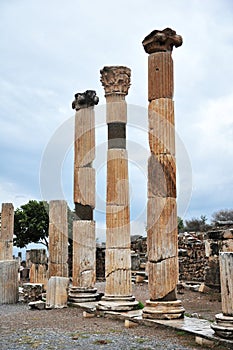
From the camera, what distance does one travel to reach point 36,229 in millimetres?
39000

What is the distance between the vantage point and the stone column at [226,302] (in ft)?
24.7

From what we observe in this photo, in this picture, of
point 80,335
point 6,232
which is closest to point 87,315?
point 80,335

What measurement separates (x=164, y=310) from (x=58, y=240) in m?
6.43

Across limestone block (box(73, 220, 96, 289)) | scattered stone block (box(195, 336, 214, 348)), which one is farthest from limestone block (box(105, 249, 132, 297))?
scattered stone block (box(195, 336, 214, 348))

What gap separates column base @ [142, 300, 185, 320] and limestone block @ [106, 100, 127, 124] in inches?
→ 191

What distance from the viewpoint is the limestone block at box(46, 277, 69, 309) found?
13.2 m

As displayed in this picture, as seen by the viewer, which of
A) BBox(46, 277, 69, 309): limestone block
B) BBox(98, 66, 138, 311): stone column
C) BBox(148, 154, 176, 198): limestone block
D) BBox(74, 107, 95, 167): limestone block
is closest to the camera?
BBox(148, 154, 176, 198): limestone block

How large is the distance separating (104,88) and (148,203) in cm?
401

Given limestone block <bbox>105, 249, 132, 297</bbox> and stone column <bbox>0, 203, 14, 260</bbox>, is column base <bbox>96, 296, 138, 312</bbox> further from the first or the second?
stone column <bbox>0, 203, 14, 260</bbox>

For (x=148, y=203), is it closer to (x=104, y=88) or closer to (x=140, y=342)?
(x=140, y=342)

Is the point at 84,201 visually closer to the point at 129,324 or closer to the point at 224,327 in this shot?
the point at 129,324

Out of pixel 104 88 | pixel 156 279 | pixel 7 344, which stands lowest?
pixel 7 344

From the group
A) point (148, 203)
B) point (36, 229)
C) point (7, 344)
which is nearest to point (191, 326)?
point (148, 203)

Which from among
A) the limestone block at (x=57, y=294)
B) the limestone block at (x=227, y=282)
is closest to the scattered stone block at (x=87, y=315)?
the limestone block at (x=57, y=294)
